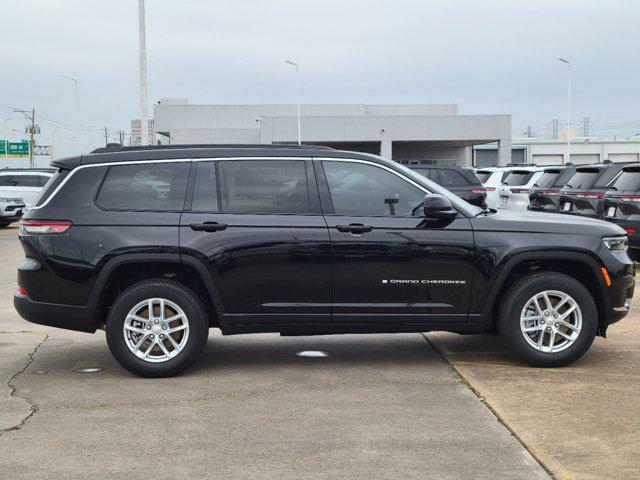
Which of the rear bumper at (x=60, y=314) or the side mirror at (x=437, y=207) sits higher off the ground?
the side mirror at (x=437, y=207)

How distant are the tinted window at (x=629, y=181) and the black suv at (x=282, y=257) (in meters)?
6.81

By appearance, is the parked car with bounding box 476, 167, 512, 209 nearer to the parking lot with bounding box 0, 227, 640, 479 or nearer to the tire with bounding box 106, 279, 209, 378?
the parking lot with bounding box 0, 227, 640, 479

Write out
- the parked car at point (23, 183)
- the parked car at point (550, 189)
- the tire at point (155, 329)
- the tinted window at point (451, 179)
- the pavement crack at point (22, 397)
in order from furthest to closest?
1. the parked car at point (23, 183)
2. the tinted window at point (451, 179)
3. the parked car at point (550, 189)
4. the tire at point (155, 329)
5. the pavement crack at point (22, 397)

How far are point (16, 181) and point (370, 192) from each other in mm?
24232

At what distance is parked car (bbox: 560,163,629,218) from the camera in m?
14.8

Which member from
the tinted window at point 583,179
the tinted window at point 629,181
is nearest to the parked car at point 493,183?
the tinted window at point 583,179

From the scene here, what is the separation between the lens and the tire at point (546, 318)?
6824 millimetres

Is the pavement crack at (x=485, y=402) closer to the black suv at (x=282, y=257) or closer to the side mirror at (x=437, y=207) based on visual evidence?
the black suv at (x=282, y=257)

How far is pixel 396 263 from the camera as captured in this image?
6.75 meters

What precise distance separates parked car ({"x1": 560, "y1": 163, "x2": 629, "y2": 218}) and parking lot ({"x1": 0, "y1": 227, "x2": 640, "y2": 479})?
7.09 meters

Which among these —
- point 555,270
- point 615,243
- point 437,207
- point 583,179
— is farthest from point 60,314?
point 583,179

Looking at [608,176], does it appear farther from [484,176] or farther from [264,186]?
[264,186]

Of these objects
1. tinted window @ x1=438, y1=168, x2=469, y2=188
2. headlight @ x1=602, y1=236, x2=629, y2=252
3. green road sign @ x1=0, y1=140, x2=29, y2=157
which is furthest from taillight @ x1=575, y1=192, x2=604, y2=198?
green road sign @ x1=0, y1=140, x2=29, y2=157

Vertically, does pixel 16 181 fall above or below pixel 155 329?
above
